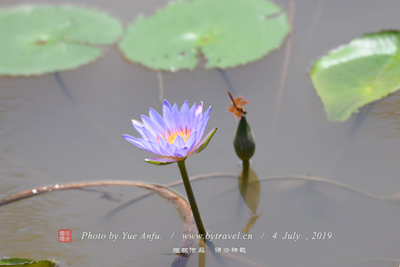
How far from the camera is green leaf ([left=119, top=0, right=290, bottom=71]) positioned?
3328 millimetres

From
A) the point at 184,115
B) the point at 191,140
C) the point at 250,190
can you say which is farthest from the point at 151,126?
the point at 250,190

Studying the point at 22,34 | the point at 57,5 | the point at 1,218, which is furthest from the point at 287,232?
the point at 57,5

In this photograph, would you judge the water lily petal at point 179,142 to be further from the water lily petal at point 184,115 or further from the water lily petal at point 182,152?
the water lily petal at point 184,115

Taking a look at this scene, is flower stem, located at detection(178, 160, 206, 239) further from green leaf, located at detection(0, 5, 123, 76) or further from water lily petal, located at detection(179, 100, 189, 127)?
green leaf, located at detection(0, 5, 123, 76)

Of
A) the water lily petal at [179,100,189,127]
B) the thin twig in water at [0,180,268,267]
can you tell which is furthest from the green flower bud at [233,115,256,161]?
the water lily petal at [179,100,189,127]

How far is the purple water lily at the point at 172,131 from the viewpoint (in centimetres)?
180

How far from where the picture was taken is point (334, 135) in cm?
270

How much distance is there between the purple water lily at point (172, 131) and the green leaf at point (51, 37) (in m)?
1.72

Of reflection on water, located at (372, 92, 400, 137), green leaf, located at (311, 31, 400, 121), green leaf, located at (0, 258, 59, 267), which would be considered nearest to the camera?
green leaf, located at (0, 258, 59, 267)

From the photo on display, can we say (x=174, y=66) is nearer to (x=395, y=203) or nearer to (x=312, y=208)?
(x=312, y=208)

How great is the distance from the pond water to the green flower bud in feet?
0.53

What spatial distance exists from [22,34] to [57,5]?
1.69 feet

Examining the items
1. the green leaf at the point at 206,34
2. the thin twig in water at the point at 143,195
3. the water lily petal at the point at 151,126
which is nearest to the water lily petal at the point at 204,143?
the water lily petal at the point at 151,126

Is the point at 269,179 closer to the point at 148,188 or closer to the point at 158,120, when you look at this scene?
the point at 148,188
